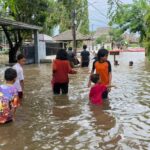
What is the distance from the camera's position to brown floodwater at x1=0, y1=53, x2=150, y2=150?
7.12 metres

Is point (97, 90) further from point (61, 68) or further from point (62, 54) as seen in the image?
point (62, 54)

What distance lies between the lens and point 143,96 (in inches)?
503

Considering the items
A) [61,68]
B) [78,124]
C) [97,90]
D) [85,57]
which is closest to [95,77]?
[97,90]

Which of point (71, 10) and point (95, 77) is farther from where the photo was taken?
point (71, 10)

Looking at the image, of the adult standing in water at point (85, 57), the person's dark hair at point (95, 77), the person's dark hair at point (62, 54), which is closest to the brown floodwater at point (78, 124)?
the person's dark hair at point (95, 77)

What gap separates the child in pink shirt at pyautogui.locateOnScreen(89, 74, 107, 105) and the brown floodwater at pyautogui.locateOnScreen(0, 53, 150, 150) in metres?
0.22

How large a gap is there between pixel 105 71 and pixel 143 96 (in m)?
2.33

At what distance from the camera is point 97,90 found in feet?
35.3

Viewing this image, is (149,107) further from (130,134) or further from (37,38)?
(37,38)

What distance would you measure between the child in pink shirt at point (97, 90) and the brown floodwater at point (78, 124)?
22 cm

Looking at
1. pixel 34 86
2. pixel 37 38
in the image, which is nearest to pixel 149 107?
pixel 34 86

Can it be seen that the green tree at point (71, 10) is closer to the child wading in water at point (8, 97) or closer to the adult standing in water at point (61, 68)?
the adult standing in water at point (61, 68)

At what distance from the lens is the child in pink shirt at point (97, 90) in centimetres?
1071

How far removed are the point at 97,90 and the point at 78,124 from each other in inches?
88.2
